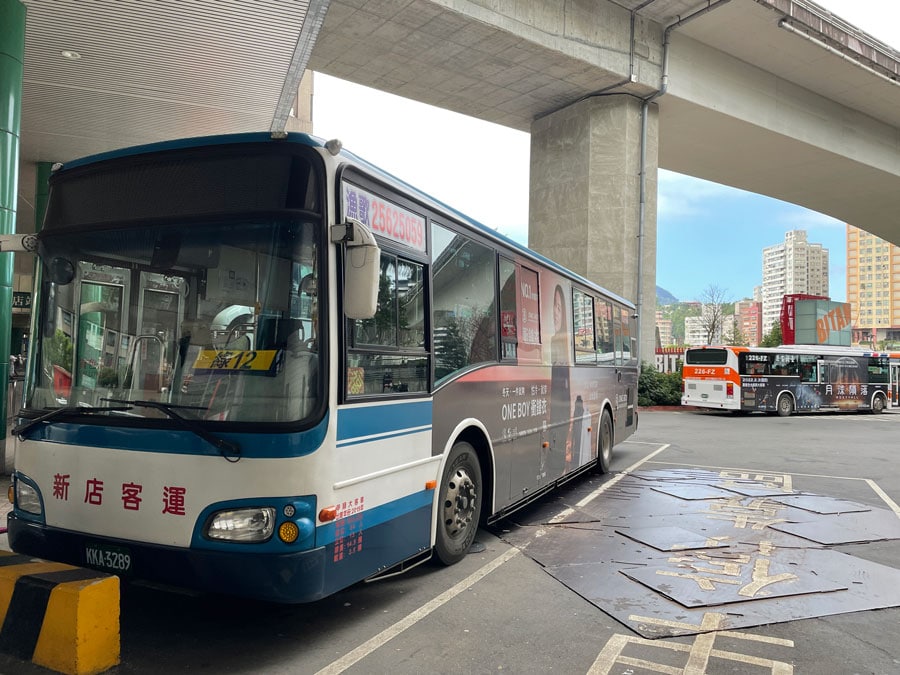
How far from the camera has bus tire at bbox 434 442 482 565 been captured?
524cm

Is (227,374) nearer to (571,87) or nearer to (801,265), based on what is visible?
(571,87)

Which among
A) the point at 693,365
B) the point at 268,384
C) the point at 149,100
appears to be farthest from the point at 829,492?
the point at 693,365

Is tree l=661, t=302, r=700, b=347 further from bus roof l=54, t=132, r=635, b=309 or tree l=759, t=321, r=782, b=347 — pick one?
bus roof l=54, t=132, r=635, b=309

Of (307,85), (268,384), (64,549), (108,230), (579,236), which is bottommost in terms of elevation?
(64,549)

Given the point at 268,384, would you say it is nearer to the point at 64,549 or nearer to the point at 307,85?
the point at 64,549

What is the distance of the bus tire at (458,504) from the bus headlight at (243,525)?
1.76m

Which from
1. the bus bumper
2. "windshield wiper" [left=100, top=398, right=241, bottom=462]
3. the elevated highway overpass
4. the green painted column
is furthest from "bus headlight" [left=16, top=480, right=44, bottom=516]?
the elevated highway overpass

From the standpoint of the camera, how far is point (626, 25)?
72.8 feet

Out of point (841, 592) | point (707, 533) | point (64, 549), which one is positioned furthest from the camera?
point (707, 533)

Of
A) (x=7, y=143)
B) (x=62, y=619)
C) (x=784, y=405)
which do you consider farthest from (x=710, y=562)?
(x=784, y=405)

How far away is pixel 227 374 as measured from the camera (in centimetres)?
370

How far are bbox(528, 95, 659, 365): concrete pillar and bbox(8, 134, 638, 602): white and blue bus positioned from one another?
20.6 meters

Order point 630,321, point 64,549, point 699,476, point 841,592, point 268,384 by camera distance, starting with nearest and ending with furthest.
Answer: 1. point 268,384
2. point 64,549
3. point 841,592
4. point 699,476
5. point 630,321

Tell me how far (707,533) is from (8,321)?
8.83 meters
